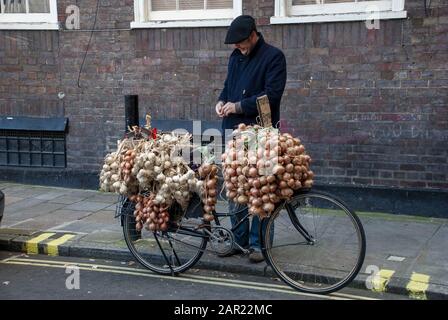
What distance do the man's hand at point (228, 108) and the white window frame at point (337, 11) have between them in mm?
2292

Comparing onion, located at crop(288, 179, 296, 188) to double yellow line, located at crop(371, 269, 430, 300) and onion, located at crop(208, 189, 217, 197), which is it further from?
double yellow line, located at crop(371, 269, 430, 300)

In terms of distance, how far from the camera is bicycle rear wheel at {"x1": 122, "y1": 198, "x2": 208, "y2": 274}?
507 cm

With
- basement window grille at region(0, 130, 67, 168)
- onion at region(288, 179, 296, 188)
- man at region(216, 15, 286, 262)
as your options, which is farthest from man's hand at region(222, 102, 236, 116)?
basement window grille at region(0, 130, 67, 168)

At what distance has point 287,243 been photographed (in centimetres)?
502

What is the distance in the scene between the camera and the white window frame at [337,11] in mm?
6719

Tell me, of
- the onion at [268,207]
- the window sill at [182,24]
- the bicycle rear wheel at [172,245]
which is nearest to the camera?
the onion at [268,207]

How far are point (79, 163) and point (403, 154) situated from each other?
443 cm

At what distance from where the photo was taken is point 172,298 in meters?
4.68

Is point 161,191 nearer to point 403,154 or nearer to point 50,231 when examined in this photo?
point 50,231

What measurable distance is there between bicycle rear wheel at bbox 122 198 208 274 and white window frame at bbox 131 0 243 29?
10.6ft

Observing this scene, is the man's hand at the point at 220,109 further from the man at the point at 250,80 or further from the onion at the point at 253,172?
the onion at the point at 253,172

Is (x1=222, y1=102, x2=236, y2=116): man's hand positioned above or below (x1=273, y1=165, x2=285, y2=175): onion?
above

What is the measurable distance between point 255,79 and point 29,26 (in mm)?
4525

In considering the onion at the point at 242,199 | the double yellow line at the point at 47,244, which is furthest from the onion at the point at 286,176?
Answer: the double yellow line at the point at 47,244
